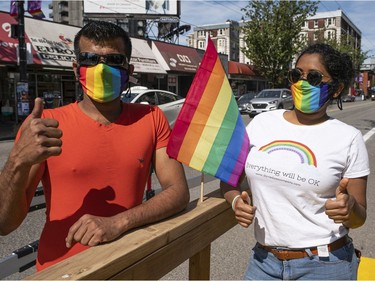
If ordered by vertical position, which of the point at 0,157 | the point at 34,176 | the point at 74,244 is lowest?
the point at 0,157

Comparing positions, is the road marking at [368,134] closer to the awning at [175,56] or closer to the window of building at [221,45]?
the awning at [175,56]

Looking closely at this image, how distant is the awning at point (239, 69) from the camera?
1355 inches

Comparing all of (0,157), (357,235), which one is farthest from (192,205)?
(0,157)

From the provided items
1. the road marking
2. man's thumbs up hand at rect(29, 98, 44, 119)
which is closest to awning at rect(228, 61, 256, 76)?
the road marking

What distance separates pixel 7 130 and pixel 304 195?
54.2 feet

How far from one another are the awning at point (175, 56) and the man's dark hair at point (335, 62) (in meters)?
23.2

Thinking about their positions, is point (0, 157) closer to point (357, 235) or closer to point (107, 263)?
point (357, 235)

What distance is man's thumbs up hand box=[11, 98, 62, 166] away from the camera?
4.57ft

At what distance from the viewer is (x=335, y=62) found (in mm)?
1947

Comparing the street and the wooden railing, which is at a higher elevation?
the wooden railing

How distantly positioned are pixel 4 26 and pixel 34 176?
55.9 ft

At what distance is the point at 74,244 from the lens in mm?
1604

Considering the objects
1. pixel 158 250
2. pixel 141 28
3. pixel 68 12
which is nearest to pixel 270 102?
pixel 141 28

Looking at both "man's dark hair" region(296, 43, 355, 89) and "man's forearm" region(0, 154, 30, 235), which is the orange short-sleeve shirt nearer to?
"man's forearm" region(0, 154, 30, 235)
